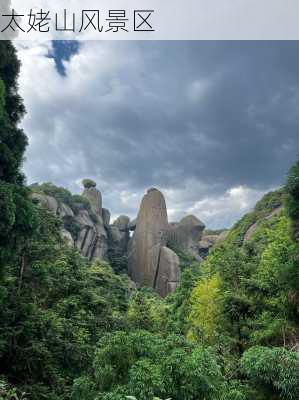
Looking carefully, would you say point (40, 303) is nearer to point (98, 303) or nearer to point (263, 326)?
point (98, 303)

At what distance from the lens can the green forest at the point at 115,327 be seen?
18.7 feet

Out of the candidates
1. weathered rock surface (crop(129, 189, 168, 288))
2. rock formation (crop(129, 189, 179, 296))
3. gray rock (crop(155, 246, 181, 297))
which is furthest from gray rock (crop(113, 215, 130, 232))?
gray rock (crop(155, 246, 181, 297))

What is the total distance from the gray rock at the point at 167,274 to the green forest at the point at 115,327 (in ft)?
71.8

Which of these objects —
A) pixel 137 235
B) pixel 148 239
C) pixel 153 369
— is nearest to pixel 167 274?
pixel 148 239

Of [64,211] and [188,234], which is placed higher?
[64,211]

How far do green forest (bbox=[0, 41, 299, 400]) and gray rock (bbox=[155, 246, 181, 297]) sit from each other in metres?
21.9

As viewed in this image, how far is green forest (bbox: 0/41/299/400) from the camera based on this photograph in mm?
5688

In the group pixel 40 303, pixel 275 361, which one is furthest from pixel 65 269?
pixel 275 361

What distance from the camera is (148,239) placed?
4312cm

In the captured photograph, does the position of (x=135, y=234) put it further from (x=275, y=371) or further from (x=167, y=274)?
(x=275, y=371)

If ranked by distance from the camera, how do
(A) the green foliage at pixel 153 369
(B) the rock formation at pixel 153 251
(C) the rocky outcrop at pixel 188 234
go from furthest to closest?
1. (C) the rocky outcrop at pixel 188 234
2. (B) the rock formation at pixel 153 251
3. (A) the green foliage at pixel 153 369

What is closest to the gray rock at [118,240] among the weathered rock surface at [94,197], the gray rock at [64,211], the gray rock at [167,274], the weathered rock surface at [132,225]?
→ the weathered rock surface at [132,225]

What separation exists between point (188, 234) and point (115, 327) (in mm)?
36313

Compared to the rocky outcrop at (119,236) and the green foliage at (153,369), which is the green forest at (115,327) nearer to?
the green foliage at (153,369)
